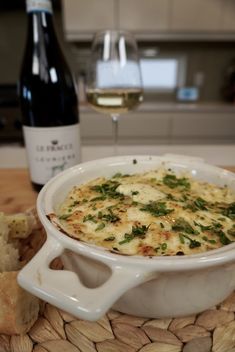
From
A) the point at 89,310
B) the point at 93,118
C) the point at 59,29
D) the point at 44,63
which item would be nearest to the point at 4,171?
the point at 44,63

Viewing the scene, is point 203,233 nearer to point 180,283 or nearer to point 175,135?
point 180,283

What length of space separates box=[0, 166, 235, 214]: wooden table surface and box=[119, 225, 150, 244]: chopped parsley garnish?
0.38 metres

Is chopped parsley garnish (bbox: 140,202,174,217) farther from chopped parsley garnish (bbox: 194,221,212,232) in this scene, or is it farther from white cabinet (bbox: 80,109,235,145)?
white cabinet (bbox: 80,109,235,145)

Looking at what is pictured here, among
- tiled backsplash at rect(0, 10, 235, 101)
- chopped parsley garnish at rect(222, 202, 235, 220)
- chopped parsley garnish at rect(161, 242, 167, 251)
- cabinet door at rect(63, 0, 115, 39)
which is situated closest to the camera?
chopped parsley garnish at rect(161, 242, 167, 251)

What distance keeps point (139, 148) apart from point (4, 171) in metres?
0.67

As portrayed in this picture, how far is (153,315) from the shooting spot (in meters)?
0.40

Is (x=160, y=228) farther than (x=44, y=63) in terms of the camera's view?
No

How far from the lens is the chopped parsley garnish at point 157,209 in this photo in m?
0.47

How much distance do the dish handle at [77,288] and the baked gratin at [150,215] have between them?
0.06 m

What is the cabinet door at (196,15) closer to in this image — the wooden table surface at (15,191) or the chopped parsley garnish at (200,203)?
the wooden table surface at (15,191)

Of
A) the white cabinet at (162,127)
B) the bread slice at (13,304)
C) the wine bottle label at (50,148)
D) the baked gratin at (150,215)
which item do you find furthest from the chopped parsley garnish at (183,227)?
the white cabinet at (162,127)

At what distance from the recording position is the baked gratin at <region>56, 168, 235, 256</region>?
410 mm

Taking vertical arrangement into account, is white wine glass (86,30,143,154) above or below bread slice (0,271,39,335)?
above

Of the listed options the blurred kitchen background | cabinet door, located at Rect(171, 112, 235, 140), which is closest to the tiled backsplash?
the blurred kitchen background
